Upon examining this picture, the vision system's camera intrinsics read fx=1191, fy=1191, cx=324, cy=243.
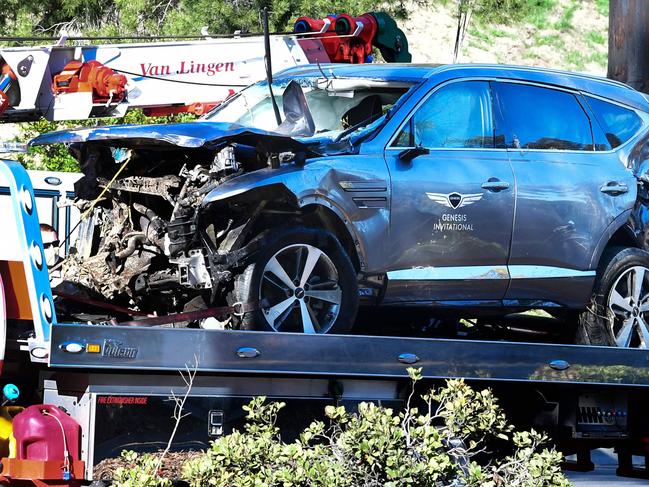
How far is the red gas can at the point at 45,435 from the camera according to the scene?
5.61m

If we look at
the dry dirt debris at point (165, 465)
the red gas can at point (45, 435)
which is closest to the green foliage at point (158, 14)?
the dry dirt debris at point (165, 465)

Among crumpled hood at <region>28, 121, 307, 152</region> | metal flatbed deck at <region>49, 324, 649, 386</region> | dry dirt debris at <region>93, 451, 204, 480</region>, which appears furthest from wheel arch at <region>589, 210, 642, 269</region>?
dry dirt debris at <region>93, 451, 204, 480</region>

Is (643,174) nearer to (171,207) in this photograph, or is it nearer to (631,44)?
(171,207)

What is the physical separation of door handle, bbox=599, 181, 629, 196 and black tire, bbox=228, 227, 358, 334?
187 cm

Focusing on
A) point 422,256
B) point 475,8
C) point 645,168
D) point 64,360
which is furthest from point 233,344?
point 475,8

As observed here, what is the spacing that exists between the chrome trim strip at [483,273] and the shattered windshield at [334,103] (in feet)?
3.05

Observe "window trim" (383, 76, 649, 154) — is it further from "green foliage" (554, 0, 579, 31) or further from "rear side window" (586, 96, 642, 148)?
"green foliage" (554, 0, 579, 31)

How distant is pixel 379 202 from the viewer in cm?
673

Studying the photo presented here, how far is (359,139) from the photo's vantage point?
272 inches

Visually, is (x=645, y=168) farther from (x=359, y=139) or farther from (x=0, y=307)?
(x=0, y=307)

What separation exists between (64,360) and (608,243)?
3771 mm

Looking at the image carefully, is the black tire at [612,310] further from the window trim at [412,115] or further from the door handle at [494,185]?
the window trim at [412,115]

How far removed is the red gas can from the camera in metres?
5.61

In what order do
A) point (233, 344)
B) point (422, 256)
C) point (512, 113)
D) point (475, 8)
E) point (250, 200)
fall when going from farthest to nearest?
point (475, 8) < point (512, 113) < point (422, 256) < point (250, 200) < point (233, 344)
